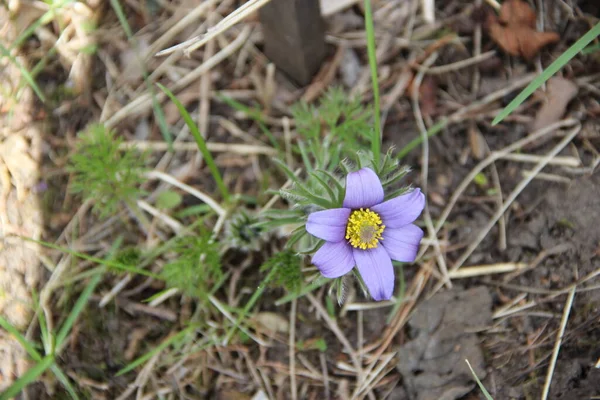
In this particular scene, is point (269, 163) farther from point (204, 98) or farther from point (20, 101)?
point (20, 101)

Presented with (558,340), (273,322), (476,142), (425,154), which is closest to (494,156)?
(476,142)

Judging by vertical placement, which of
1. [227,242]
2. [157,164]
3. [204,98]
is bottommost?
[227,242]

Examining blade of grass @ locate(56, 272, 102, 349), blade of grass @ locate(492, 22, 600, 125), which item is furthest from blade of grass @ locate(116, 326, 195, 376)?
blade of grass @ locate(492, 22, 600, 125)

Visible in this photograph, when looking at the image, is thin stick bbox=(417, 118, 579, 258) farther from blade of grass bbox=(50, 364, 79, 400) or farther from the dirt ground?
blade of grass bbox=(50, 364, 79, 400)

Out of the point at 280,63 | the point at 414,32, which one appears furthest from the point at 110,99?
the point at 414,32

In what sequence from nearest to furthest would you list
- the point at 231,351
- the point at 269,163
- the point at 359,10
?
the point at 231,351
the point at 269,163
the point at 359,10

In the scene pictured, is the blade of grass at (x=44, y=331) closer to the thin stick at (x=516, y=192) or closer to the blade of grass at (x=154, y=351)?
the blade of grass at (x=154, y=351)

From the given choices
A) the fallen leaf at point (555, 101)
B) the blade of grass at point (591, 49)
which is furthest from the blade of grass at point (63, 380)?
the blade of grass at point (591, 49)
